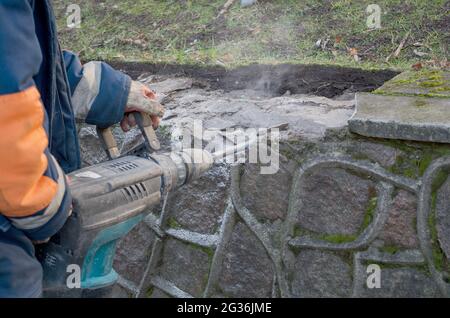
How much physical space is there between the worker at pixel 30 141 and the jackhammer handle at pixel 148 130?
29 centimetres

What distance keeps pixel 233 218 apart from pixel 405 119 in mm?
783

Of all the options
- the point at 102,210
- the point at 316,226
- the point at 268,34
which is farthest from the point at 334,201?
the point at 268,34

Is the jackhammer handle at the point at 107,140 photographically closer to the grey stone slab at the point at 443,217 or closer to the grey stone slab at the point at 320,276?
the grey stone slab at the point at 320,276

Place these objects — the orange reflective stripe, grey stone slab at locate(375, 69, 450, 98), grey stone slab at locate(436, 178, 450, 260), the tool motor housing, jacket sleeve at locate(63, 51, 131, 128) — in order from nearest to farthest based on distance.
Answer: the orange reflective stripe → the tool motor housing → jacket sleeve at locate(63, 51, 131, 128) → grey stone slab at locate(436, 178, 450, 260) → grey stone slab at locate(375, 69, 450, 98)

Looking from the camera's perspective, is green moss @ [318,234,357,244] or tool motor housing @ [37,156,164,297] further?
green moss @ [318,234,357,244]

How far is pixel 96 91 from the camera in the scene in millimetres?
2268

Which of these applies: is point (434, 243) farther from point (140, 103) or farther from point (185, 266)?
point (140, 103)

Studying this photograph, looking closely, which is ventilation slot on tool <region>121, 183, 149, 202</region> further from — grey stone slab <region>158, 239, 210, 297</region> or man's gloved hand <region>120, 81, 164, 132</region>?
grey stone slab <region>158, 239, 210, 297</region>

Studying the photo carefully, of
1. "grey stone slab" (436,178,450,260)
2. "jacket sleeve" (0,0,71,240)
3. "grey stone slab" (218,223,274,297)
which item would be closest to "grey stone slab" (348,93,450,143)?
"grey stone slab" (436,178,450,260)

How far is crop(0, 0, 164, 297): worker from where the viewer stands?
1651 mm

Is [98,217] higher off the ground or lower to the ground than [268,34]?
lower

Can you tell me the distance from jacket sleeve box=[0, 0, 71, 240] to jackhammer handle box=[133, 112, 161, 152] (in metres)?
0.61

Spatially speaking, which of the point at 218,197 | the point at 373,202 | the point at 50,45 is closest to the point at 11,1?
the point at 50,45
